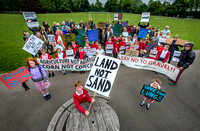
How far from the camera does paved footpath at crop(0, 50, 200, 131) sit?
3740 mm

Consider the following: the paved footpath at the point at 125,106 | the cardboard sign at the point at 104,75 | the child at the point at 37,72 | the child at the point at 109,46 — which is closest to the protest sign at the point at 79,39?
the child at the point at 109,46

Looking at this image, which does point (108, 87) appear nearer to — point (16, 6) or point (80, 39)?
point (80, 39)

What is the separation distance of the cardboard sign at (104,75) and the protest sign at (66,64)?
298 centimetres

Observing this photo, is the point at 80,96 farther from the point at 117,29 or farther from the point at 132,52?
the point at 117,29

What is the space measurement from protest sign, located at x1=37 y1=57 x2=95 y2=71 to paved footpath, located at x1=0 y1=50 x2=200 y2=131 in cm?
68

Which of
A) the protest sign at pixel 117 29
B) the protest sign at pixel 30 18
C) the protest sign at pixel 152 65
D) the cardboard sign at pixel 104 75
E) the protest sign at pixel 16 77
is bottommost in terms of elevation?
the protest sign at pixel 152 65

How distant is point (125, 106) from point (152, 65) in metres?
3.46

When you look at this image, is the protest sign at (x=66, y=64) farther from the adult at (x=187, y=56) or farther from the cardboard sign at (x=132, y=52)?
the adult at (x=187, y=56)

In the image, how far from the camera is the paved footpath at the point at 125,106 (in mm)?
3740

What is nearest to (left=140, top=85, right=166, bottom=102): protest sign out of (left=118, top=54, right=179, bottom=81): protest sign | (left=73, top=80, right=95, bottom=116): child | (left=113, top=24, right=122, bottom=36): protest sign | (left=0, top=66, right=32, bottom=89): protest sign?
(left=73, top=80, right=95, bottom=116): child

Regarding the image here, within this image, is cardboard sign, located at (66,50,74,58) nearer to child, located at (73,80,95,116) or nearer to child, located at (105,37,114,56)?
child, located at (105,37,114,56)

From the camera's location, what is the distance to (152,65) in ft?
20.5

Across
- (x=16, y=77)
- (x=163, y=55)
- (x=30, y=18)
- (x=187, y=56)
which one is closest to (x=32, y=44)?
(x=16, y=77)

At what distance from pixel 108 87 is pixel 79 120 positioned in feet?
4.33
